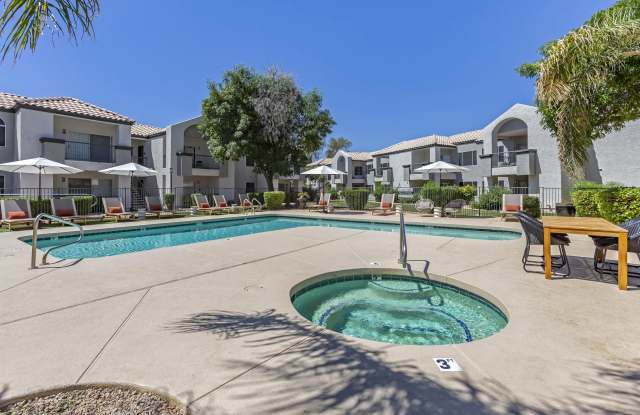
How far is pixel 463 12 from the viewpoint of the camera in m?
15.6

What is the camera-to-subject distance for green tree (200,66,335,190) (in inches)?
830

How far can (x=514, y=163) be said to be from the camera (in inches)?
981

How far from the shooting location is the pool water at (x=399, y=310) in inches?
157

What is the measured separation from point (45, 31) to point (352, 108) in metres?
34.2

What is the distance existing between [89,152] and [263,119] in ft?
39.7

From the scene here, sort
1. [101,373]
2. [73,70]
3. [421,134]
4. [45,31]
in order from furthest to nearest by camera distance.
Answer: [421,134] < [73,70] < [101,373] < [45,31]

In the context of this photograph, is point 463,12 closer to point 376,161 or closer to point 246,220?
point 246,220

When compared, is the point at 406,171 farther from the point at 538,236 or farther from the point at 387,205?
the point at 538,236

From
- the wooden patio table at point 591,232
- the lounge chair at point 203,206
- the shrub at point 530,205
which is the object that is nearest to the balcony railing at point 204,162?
the lounge chair at point 203,206

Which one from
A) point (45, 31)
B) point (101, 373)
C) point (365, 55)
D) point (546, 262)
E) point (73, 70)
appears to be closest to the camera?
point (45, 31)

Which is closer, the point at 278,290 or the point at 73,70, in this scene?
the point at 73,70

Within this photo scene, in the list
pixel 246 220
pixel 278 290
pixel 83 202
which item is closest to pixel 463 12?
pixel 246 220

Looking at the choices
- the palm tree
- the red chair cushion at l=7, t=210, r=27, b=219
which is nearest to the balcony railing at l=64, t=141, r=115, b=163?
the red chair cushion at l=7, t=210, r=27, b=219

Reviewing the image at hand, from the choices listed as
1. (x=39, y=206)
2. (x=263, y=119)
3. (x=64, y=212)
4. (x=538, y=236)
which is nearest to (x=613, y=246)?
(x=538, y=236)
